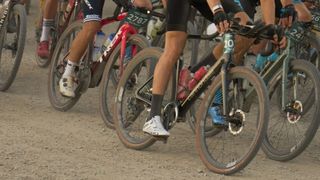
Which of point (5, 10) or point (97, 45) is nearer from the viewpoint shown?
point (97, 45)

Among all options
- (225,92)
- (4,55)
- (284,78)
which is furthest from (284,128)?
(4,55)

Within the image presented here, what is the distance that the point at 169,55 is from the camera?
664cm

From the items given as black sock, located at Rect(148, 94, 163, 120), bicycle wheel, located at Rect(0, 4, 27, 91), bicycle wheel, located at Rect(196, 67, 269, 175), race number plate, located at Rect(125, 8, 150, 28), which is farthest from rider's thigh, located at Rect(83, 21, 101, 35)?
bicycle wheel, located at Rect(196, 67, 269, 175)

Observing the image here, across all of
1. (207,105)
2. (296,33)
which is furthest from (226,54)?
(296,33)

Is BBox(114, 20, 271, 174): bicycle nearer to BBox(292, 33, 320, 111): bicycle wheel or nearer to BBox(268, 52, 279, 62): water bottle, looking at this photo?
BBox(268, 52, 279, 62): water bottle

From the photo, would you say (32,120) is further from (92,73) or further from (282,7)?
(282,7)

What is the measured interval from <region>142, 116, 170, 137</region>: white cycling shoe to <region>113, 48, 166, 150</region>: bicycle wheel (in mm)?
322

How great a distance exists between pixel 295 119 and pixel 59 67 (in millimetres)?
2790

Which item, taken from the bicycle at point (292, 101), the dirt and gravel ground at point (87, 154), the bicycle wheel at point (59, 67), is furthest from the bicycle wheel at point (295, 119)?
the bicycle wheel at point (59, 67)

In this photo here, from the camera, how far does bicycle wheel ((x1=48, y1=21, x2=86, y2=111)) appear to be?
8.52m

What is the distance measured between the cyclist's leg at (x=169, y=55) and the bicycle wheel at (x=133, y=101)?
0.34 metres

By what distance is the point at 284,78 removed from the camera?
6820 millimetres

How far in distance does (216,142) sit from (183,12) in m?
1.06

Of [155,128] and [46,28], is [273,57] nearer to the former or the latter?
[155,128]
